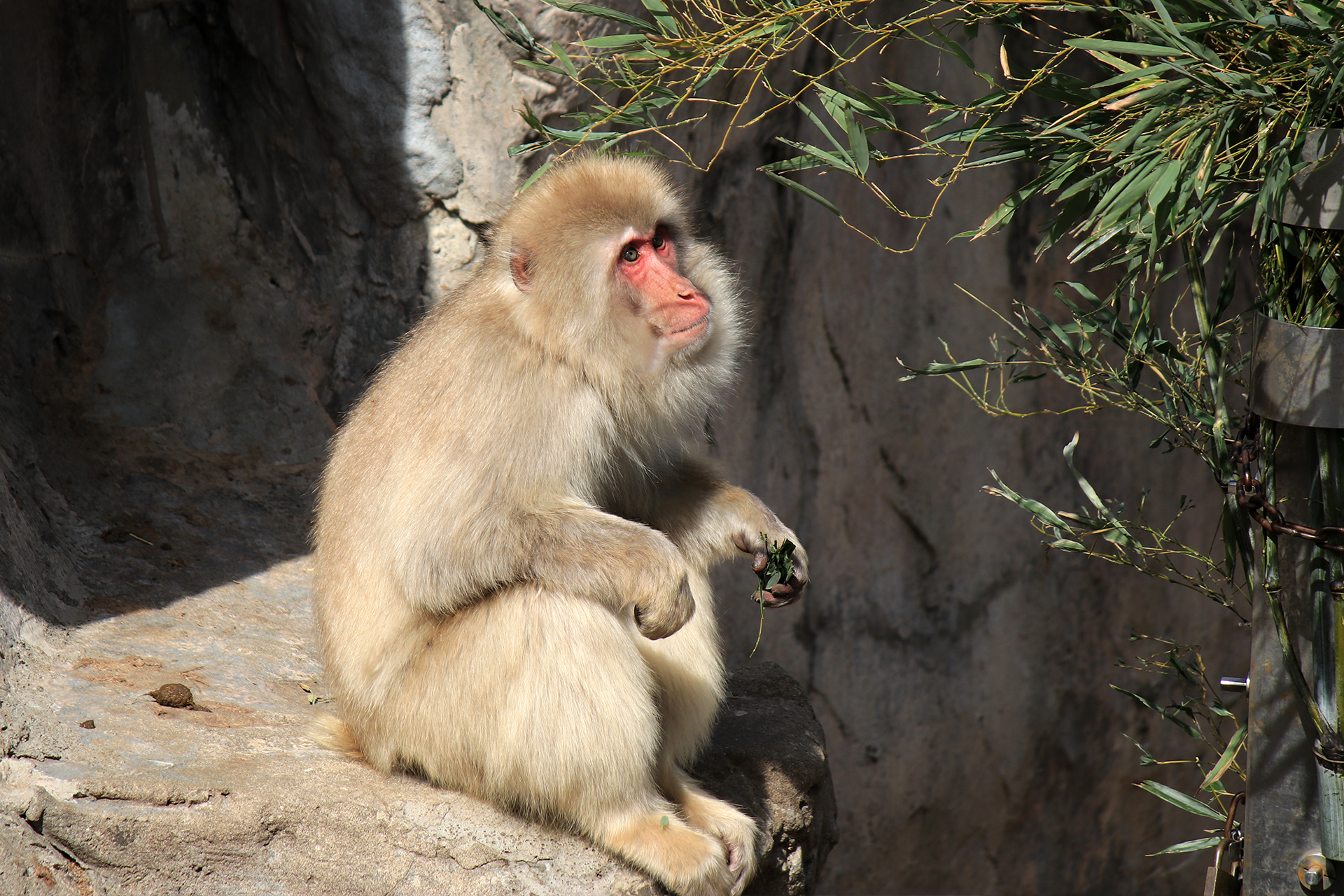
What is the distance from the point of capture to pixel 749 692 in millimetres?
3572

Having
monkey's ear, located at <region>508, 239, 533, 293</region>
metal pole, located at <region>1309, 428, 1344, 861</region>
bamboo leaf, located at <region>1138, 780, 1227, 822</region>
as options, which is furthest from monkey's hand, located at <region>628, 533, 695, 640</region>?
metal pole, located at <region>1309, 428, 1344, 861</region>

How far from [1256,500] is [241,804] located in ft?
7.02

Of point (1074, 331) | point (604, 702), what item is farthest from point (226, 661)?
point (1074, 331)

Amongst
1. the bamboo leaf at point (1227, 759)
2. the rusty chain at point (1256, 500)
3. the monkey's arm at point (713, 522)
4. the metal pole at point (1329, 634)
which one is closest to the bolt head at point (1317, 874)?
the metal pole at point (1329, 634)

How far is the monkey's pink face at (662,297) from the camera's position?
264 cm

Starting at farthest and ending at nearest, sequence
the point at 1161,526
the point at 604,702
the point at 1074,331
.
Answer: the point at 1161,526, the point at 1074,331, the point at 604,702

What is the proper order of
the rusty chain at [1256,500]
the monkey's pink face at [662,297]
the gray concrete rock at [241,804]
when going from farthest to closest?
the monkey's pink face at [662,297] → the gray concrete rock at [241,804] → the rusty chain at [1256,500]

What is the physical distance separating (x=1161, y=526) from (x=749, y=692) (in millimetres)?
3460

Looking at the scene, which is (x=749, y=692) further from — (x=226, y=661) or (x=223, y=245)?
(x=223, y=245)

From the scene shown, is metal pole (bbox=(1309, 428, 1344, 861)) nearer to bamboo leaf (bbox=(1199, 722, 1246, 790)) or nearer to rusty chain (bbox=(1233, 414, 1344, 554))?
rusty chain (bbox=(1233, 414, 1344, 554))

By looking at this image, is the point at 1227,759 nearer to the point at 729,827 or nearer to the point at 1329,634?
the point at 1329,634

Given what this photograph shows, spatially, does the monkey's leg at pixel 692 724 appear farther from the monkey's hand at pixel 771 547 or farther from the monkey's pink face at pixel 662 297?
the monkey's pink face at pixel 662 297

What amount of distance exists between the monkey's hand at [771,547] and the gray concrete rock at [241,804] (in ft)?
1.80

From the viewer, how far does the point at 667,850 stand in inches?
98.7
